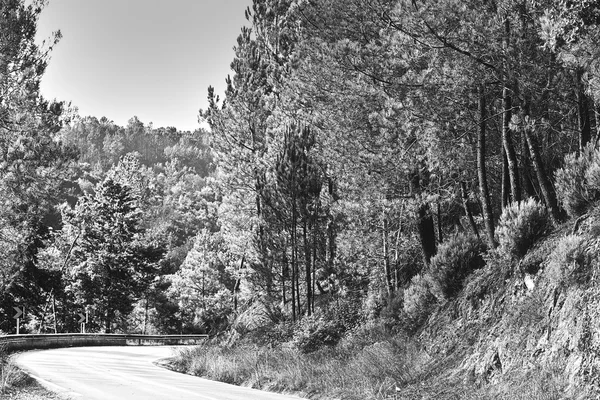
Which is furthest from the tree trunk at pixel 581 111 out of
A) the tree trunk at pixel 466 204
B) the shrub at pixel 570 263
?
the tree trunk at pixel 466 204

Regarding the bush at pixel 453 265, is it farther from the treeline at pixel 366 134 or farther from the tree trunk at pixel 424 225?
the tree trunk at pixel 424 225

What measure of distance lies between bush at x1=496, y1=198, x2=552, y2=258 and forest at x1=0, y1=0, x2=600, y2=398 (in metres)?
0.03

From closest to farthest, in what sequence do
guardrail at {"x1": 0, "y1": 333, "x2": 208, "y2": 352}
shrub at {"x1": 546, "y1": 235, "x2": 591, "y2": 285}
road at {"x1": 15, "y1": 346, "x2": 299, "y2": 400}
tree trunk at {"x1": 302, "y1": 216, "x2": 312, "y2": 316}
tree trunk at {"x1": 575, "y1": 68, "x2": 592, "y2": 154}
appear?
shrub at {"x1": 546, "y1": 235, "x2": 591, "y2": 285} < road at {"x1": 15, "y1": 346, "x2": 299, "y2": 400} < tree trunk at {"x1": 575, "y1": 68, "x2": 592, "y2": 154} < tree trunk at {"x1": 302, "y1": 216, "x2": 312, "y2": 316} < guardrail at {"x1": 0, "y1": 333, "x2": 208, "y2": 352}

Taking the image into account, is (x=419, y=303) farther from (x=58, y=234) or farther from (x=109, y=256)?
(x=58, y=234)

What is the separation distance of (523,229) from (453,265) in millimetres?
2431

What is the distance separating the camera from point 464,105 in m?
14.4

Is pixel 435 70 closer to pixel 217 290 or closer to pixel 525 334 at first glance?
pixel 525 334

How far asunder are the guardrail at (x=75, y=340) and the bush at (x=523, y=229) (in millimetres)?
19450

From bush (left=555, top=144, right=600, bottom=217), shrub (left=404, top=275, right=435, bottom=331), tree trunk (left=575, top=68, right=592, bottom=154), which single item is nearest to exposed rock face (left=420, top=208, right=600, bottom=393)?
bush (left=555, top=144, right=600, bottom=217)

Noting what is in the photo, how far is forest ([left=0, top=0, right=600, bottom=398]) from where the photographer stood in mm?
11195

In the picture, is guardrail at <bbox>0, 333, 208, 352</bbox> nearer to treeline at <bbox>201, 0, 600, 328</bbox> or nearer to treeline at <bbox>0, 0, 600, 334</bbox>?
treeline at <bbox>0, 0, 600, 334</bbox>

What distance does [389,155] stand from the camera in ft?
53.4

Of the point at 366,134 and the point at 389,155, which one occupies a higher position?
the point at 366,134

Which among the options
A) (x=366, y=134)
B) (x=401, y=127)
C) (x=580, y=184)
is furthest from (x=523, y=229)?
(x=366, y=134)
